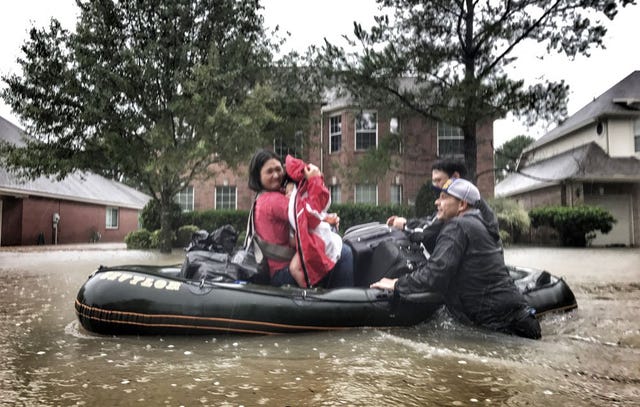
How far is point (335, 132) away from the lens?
21.8 metres

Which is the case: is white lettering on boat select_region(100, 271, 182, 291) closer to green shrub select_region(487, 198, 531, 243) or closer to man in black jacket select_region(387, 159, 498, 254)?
man in black jacket select_region(387, 159, 498, 254)

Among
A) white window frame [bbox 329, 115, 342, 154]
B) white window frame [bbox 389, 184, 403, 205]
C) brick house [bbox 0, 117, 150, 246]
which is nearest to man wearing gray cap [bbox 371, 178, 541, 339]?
brick house [bbox 0, 117, 150, 246]

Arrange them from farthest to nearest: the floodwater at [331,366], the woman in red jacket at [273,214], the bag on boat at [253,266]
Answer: the bag on boat at [253,266]
the woman in red jacket at [273,214]
the floodwater at [331,366]

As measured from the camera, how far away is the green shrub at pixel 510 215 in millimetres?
17062

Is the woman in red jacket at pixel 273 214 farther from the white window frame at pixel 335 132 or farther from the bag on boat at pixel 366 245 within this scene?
the white window frame at pixel 335 132

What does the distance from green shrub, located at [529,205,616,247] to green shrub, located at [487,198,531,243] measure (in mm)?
800

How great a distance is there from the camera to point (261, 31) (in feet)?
51.7

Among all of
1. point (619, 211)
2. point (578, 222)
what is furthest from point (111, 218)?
point (619, 211)

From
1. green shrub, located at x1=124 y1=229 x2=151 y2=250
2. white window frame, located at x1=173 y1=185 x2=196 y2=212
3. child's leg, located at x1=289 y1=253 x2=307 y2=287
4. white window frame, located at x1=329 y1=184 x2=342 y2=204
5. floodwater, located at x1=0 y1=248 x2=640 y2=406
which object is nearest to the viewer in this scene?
floodwater, located at x1=0 y1=248 x2=640 y2=406

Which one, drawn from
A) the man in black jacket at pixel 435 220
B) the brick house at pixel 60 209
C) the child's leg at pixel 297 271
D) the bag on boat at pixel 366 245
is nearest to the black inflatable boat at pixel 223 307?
the child's leg at pixel 297 271

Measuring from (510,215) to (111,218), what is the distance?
2234 centimetres

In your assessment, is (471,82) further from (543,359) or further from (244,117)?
(543,359)

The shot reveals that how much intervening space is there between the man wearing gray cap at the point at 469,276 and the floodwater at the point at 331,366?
0.56 feet

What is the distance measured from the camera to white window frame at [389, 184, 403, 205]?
20.8 metres
